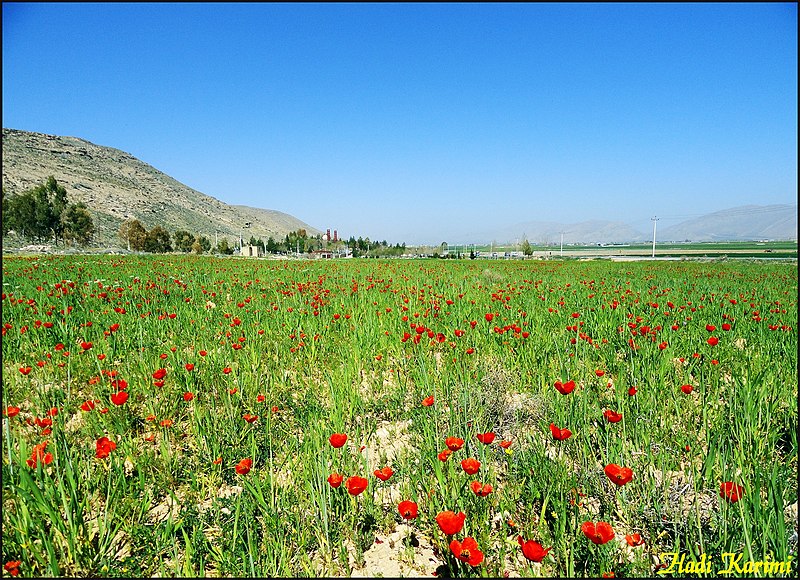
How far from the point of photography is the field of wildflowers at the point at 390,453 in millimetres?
1843

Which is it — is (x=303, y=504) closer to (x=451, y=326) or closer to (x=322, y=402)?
(x=322, y=402)

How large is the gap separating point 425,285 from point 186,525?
802 centimetres

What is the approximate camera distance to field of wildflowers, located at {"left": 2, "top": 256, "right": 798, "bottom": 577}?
6.05 feet

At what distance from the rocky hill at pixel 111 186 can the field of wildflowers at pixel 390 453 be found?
89.7 meters

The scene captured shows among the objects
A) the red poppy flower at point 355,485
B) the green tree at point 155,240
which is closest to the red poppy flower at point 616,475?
the red poppy flower at point 355,485

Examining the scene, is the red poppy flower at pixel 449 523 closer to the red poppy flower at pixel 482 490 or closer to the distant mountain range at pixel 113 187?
the red poppy flower at pixel 482 490

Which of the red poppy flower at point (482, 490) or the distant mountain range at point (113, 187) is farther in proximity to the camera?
the distant mountain range at point (113, 187)

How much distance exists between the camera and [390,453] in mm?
2854

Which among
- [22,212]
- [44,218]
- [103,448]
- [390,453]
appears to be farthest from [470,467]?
[22,212]

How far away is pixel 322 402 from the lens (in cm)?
352

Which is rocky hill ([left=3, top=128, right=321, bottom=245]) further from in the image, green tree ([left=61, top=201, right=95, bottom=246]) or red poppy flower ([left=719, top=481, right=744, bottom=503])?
red poppy flower ([left=719, top=481, right=744, bottom=503])

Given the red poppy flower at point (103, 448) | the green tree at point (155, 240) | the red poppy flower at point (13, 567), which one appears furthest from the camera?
the green tree at point (155, 240)

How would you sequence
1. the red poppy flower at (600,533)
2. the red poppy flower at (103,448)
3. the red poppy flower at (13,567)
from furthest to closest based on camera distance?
the red poppy flower at (103,448) < the red poppy flower at (13,567) < the red poppy flower at (600,533)

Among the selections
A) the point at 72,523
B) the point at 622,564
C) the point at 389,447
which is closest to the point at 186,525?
the point at 72,523
